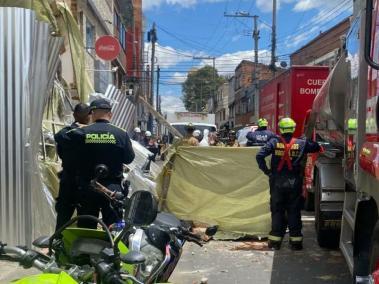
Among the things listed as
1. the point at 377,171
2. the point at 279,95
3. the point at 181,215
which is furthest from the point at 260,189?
the point at 279,95

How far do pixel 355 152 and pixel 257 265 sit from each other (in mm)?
2635

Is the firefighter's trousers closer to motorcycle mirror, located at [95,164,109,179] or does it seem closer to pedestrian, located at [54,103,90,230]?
pedestrian, located at [54,103,90,230]

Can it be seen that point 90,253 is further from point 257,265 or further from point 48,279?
point 257,265

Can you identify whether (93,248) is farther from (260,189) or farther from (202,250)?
(260,189)

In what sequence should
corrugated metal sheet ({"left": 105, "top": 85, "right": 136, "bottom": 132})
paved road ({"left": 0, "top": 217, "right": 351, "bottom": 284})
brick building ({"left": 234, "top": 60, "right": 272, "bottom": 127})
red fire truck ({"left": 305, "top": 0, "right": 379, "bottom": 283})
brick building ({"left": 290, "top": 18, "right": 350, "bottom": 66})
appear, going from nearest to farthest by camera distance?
red fire truck ({"left": 305, "top": 0, "right": 379, "bottom": 283})
paved road ({"left": 0, "top": 217, "right": 351, "bottom": 284})
corrugated metal sheet ({"left": 105, "top": 85, "right": 136, "bottom": 132})
brick building ({"left": 290, "top": 18, "right": 350, "bottom": 66})
brick building ({"left": 234, "top": 60, "right": 272, "bottom": 127})

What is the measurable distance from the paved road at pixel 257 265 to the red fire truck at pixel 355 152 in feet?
1.58

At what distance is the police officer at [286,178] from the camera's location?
765cm

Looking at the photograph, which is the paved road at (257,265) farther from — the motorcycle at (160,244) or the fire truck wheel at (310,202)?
the fire truck wheel at (310,202)

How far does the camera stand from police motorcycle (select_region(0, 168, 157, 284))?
9.00 ft

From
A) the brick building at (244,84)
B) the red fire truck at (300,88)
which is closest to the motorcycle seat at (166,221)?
the red fire truck at (300,88)

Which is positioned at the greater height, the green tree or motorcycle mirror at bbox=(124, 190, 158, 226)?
the green tree

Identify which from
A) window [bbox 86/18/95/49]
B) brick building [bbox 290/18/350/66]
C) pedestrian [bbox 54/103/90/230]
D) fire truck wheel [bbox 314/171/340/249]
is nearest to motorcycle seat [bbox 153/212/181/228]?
pedestrian [bbox 54/103/90/230]

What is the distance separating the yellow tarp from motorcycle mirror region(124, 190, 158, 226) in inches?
211

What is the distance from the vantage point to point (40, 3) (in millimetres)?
8828
